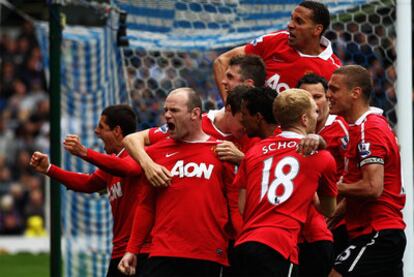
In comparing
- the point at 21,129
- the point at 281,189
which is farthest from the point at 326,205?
the point at 21,129

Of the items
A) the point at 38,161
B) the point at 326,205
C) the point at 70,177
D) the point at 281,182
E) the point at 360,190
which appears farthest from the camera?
the point at 70,177

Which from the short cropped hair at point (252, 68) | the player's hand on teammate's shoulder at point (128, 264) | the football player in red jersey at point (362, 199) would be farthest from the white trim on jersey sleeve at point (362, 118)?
the player's hand on teammate's shoulder at point (128, 264)

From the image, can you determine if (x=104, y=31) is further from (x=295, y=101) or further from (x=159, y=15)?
(x=295, y=101)

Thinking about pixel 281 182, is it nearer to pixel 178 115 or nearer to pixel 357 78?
pixel 178 115

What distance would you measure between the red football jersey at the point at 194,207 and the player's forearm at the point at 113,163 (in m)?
0.49

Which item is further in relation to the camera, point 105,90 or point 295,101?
point 105,90

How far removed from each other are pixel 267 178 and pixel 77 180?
2.15 metres

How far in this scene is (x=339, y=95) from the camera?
26.2 ft

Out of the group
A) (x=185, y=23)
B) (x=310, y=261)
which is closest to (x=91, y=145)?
(x=185, y=23)

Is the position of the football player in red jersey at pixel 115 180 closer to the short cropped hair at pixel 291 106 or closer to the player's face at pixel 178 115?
the player's face at pixel 178 115

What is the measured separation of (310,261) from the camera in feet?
25.2

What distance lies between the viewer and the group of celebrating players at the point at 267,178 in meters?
7.00

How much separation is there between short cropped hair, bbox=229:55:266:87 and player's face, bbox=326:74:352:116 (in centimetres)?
48

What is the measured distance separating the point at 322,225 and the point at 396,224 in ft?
2.04
